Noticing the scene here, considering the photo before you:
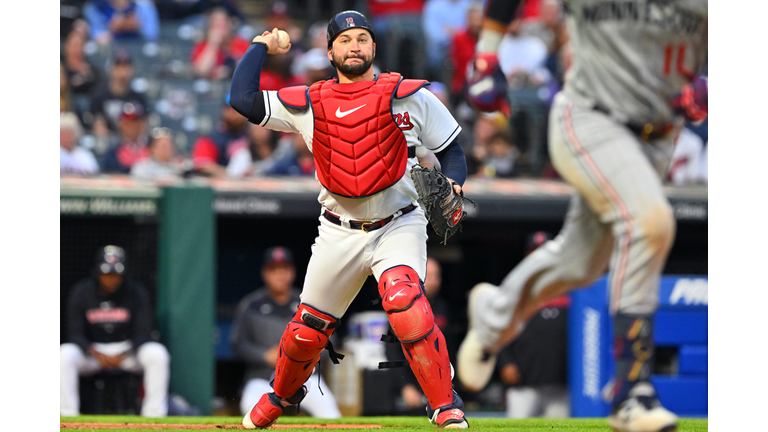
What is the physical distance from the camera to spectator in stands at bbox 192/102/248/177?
8.34m

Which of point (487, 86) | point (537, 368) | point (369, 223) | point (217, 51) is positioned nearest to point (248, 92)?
point (369, 223)

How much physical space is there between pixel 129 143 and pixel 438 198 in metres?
5.50

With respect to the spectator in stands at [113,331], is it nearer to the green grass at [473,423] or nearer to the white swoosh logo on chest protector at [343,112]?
the green grass at [473,423]

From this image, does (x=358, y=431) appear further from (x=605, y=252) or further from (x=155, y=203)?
(x=155, y=203)

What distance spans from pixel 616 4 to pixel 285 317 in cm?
361

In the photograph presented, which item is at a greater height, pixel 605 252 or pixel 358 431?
pixel 605 252

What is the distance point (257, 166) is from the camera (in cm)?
812

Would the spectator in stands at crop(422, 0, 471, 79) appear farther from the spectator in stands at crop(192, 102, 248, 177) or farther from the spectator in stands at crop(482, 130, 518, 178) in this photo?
the spectator in stands at crop(192, 102, 248, 177)

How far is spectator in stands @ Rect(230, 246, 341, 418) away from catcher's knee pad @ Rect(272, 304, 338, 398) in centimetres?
292

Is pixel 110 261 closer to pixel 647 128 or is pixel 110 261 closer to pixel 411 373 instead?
pixel 411 373

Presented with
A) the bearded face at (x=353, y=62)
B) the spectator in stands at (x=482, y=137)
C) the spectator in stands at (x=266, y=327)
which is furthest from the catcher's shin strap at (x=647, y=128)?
the spectator in stands at (x=482, y=137)

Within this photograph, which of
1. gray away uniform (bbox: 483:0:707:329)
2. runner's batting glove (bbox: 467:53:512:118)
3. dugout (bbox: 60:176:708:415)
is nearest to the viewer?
gray away uniform (bbox: 483:0:707:329)

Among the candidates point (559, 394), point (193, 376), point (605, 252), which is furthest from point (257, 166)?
point (605, 252)

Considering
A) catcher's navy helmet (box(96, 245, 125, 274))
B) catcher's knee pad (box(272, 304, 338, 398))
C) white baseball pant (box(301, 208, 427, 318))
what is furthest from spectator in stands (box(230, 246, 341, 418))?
white baseball pant (box(301, 208, 427, 318))
